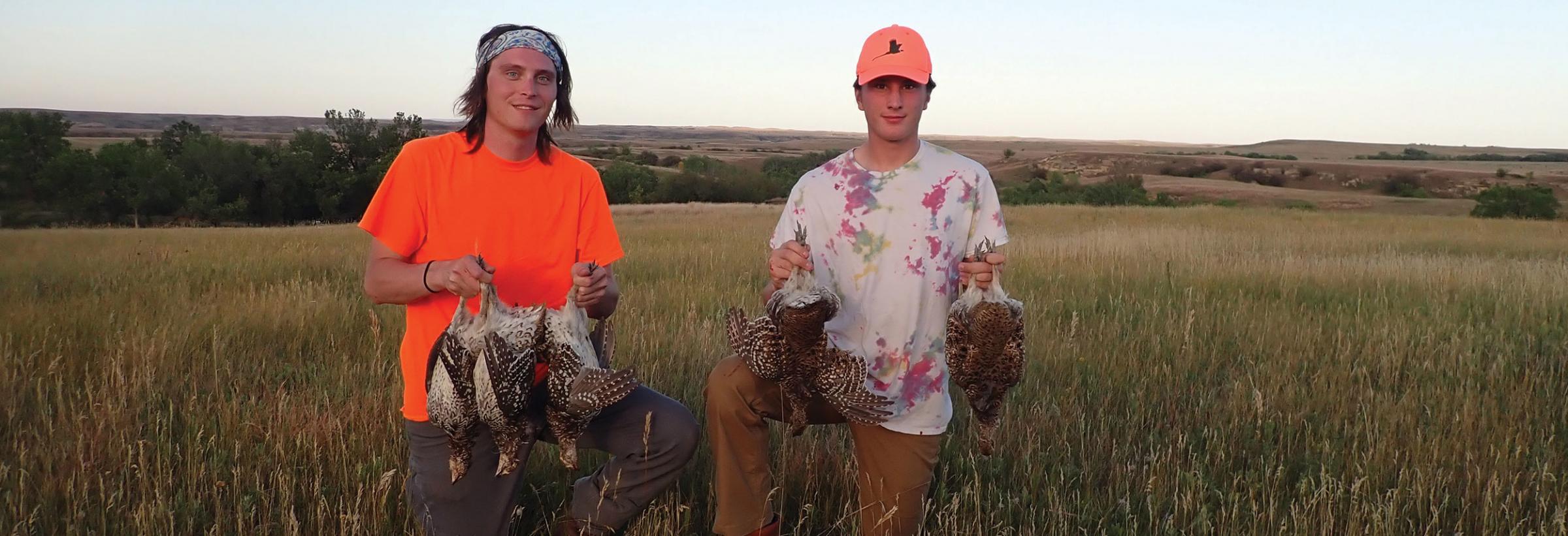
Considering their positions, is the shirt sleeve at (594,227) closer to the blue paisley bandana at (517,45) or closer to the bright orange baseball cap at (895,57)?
the blue paisley bandana at (517,45)

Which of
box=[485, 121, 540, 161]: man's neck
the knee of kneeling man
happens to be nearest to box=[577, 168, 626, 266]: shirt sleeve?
box=[485, 121, 540, 161]: man's neck

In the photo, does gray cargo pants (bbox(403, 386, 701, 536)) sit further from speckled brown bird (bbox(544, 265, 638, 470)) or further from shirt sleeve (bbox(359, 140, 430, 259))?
shirt sleeve (bbox(359, 140, 430, 259))

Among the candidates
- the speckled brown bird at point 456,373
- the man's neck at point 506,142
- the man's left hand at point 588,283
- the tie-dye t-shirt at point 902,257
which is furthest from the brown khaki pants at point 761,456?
the man's neck at point 506,142

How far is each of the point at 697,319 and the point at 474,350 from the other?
4.78 metres

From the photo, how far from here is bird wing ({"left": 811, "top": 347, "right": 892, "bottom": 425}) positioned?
3.12 meters

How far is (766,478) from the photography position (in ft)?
11.6

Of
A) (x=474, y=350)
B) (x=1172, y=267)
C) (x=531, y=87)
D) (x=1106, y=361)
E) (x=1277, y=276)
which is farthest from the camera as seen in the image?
(x=1172, y=267)

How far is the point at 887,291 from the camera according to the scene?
3439mm

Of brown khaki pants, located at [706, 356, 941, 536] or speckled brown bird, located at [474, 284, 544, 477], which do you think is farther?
brown khaki pants, located at [706, 356, 941, 536]

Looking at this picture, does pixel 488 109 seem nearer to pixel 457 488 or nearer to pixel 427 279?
pixel 427 279

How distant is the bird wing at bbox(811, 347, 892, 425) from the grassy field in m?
0.68

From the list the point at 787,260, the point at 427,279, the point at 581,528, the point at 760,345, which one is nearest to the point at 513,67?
the point at 427,279

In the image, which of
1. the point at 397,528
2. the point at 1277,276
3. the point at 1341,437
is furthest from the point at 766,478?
the point at 1277,276

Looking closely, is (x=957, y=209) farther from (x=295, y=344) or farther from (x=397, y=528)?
(x=295, y=344)
